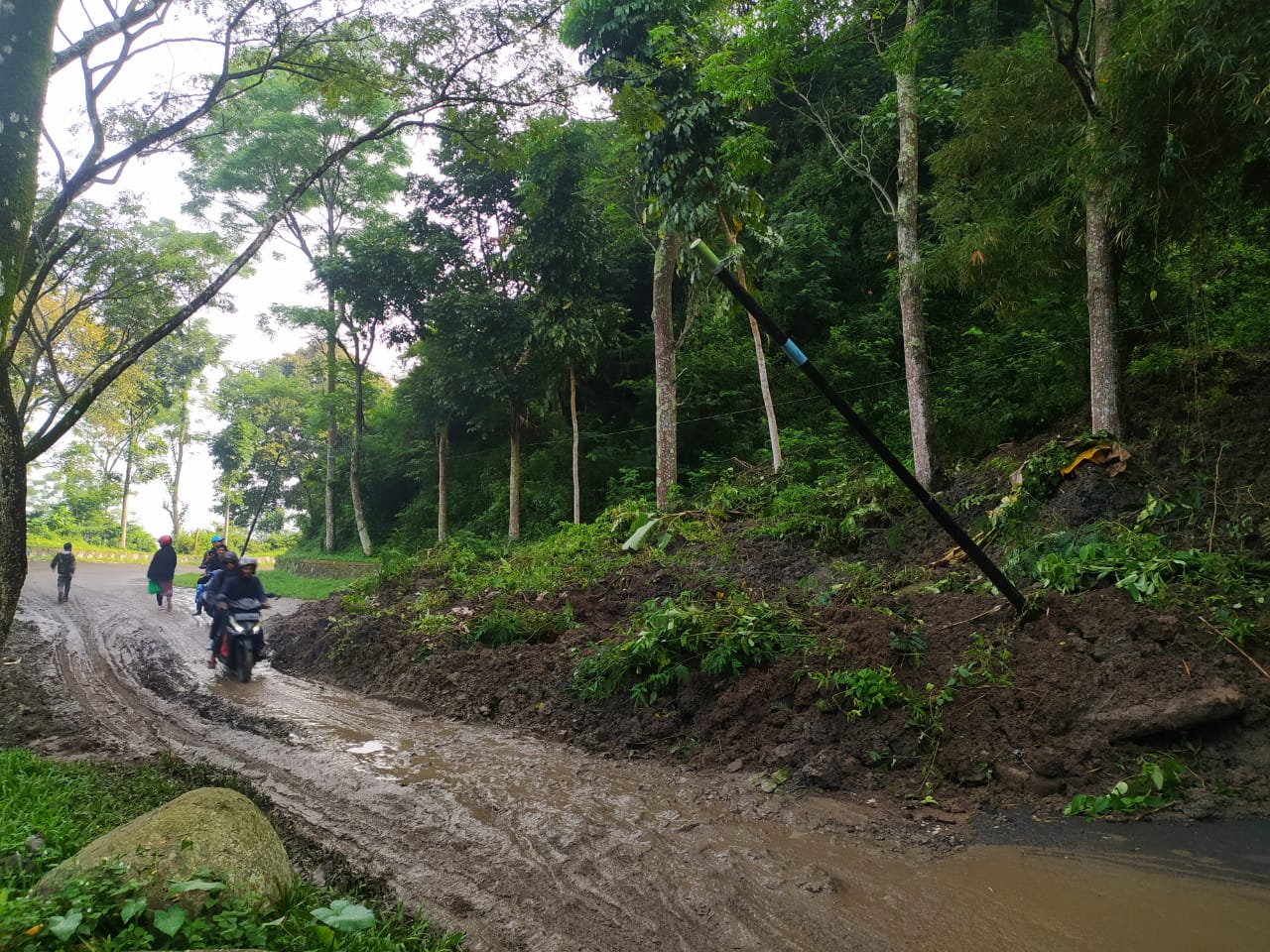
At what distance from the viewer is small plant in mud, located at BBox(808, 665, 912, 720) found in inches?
211

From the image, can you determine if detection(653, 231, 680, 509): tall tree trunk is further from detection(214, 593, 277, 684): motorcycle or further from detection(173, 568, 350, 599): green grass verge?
detection(173, 568, 350, 599): green grass verge

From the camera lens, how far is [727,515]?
A: 12.2 meters

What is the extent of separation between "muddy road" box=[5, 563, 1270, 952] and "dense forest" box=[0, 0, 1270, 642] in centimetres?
306

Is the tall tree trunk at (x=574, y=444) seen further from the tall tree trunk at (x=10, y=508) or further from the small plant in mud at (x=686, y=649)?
the tall tree trunk at (x=10, y=508)

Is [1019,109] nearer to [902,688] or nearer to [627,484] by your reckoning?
[902,688]

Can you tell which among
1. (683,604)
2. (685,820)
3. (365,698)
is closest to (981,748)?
(685,820)

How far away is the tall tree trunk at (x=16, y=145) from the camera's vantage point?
4.73 meters

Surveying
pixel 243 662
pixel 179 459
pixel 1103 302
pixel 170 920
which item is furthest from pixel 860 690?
pixel 179 459

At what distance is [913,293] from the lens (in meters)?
10.6

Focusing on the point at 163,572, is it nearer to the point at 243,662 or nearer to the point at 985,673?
the point at 243,662

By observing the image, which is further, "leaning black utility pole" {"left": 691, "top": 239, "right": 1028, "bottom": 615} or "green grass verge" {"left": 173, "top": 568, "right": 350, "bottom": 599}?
"green grass verge" {"left": 173, "top": 568, "right": 350, "bottom": 599}

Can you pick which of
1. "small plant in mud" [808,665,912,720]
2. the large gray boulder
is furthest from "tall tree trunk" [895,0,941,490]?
the large gray boulder

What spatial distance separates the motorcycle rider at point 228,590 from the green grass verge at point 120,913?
5.17 meters

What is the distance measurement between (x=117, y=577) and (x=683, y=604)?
23974mm
